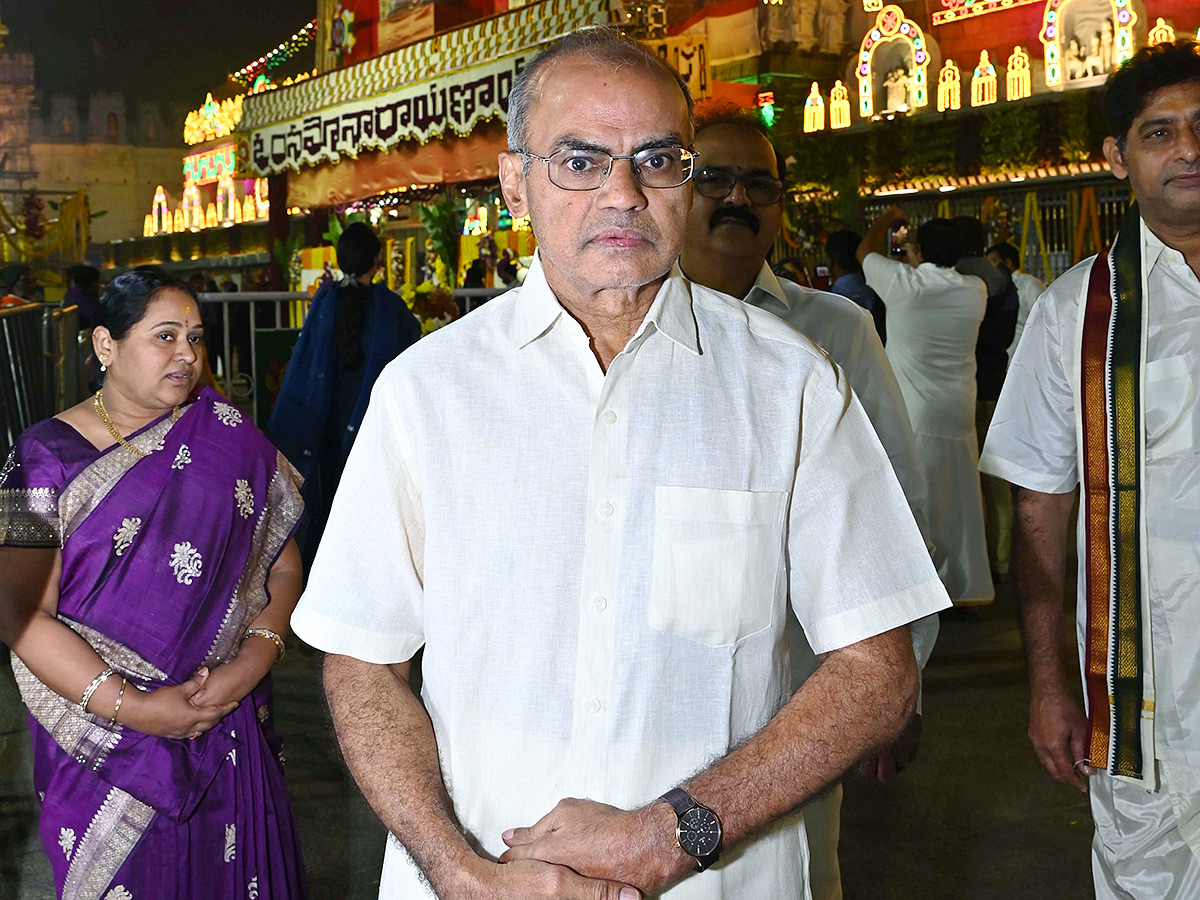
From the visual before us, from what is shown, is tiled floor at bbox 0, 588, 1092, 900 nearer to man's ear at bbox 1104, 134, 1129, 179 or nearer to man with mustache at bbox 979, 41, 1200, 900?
man with mustache at bbox 979, 41, 1200, 900

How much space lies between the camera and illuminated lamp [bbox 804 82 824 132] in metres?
14.3

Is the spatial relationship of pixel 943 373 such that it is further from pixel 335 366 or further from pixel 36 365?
pixel 36 365

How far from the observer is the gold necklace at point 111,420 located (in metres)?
2.54

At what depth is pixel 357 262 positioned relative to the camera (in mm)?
5203

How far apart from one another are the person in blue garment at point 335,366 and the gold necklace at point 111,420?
240 cm

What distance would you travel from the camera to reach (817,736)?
1.31 meters

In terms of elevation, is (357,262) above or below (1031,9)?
below

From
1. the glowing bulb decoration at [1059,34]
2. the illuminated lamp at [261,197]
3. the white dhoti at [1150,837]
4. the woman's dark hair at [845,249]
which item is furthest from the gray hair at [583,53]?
the illuminated lamp at [261,197]

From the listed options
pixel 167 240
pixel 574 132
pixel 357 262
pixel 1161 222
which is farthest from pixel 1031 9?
pixel 167 240

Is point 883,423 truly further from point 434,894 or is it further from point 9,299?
point 9,299

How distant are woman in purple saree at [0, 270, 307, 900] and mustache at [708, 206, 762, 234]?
114 centimetres

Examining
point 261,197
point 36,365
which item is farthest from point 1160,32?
point 261,197

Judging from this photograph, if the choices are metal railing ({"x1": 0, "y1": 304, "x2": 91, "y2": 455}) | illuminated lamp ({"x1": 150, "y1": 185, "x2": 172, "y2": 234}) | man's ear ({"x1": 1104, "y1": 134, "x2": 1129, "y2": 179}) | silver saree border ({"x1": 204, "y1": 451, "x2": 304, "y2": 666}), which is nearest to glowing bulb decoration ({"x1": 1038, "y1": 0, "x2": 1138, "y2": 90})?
metal railing ({"x1": 0, "y1": 304, "x2": 91, "y2": 455})

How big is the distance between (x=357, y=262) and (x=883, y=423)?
3367 mm
